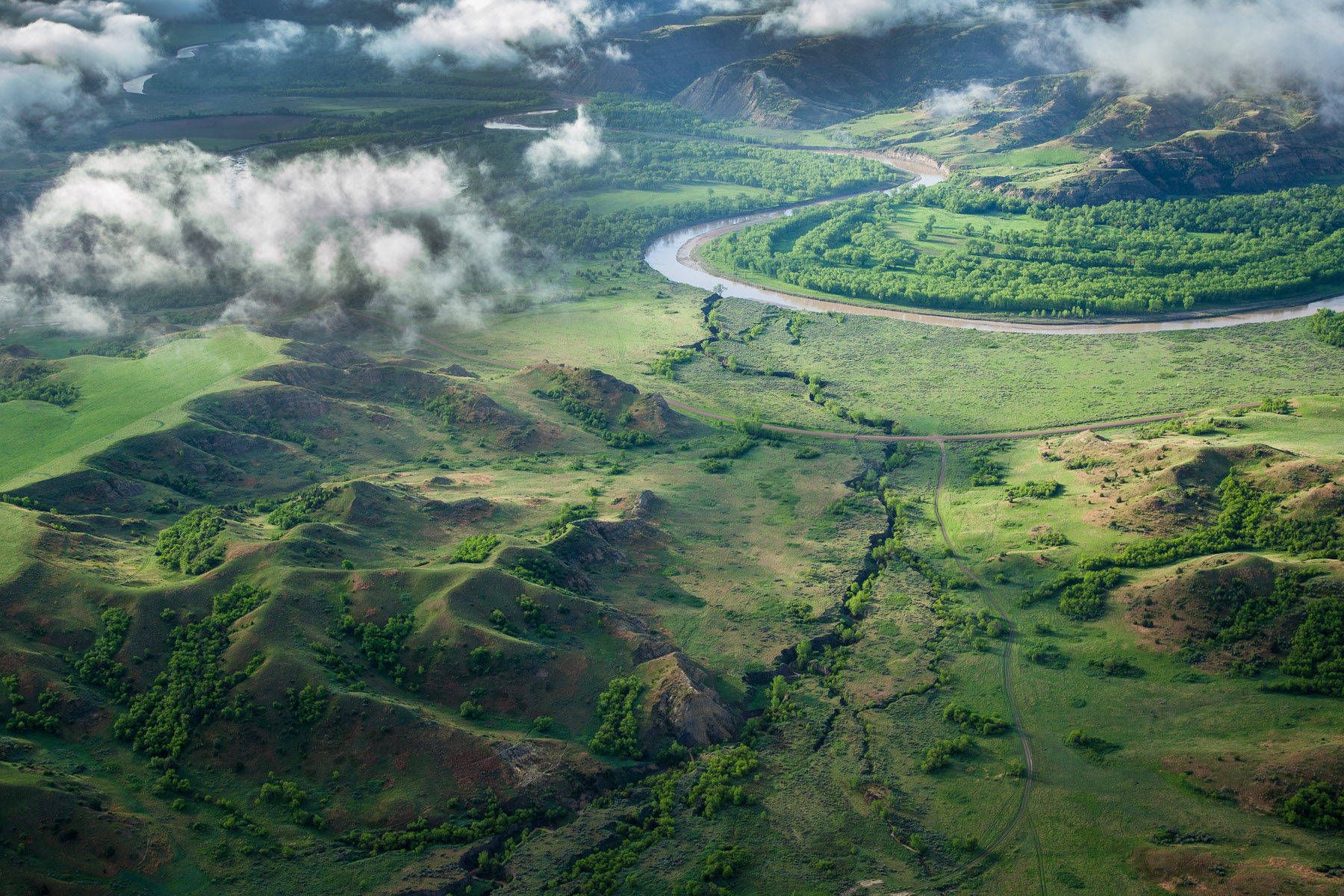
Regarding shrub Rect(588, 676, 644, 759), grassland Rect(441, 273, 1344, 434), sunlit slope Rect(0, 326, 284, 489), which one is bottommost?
shrub Rect(588, 676, 644, 759)

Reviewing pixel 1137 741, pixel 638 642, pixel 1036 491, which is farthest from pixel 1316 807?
pixel 1036 491

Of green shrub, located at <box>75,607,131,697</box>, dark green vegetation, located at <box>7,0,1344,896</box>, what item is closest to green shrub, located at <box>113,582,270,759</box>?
dark green vegetation, located at <box>7,0,1344,896</box>

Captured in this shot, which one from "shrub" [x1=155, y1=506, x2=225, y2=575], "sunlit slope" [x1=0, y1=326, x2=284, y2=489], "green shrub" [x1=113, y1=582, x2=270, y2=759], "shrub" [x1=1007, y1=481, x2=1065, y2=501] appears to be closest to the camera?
"green shrub" [x1=113, y1=582, x2=270, y2=759]

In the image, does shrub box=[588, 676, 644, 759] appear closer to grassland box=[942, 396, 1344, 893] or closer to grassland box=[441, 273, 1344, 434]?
grassland box=[942, 396, 1344, 893]

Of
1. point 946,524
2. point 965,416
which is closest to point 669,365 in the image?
point 965,416

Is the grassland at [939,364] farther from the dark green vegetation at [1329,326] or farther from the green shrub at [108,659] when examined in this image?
the green shrub at [108,659]

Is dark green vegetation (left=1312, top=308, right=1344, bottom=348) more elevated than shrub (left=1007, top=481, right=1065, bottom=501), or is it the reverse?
dark green vegetation (left=1312, top=308, right=1344, bottom=348)

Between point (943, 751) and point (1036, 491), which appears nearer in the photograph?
point (943, 751)

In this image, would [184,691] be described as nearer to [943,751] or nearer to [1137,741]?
[943,751]

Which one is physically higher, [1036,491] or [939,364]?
[939,364]

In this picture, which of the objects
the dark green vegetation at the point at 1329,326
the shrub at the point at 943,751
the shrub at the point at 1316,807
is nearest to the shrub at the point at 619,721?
the shrub at the point at 943,751

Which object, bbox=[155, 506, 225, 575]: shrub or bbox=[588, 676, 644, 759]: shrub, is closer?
bbox=[588, 676, 644, 759]: shrub
